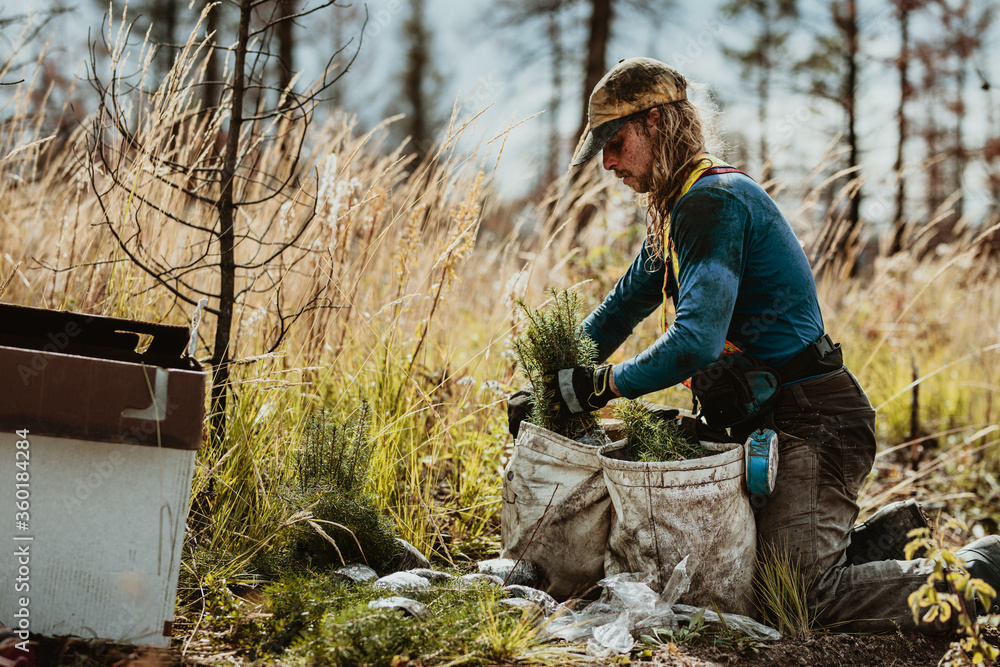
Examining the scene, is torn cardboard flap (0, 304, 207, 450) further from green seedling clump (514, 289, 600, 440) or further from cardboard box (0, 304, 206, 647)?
green seedling clump (514, 289, 600, 440)

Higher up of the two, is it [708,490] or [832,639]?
[708,490]

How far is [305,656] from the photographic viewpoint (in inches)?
65.2

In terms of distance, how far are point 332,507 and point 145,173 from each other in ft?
5.38

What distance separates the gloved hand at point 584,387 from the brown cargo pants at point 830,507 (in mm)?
554

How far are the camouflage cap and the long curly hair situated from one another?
0.04 metres

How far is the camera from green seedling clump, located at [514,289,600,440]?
232 centimetres

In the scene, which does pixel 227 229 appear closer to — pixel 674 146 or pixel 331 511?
pixel 331 511

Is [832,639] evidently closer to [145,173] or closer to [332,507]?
[332,507]

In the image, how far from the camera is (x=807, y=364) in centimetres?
229

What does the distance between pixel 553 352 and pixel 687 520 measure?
0.64 m

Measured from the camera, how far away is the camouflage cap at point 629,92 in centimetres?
230

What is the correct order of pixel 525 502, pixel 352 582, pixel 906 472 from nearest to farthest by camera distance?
pixel 352 582, pixel 525 502, pixel 906 472

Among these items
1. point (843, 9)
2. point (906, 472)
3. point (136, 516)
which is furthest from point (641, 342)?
point (843, 9)

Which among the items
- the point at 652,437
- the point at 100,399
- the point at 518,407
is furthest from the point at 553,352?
the point at 100,399
